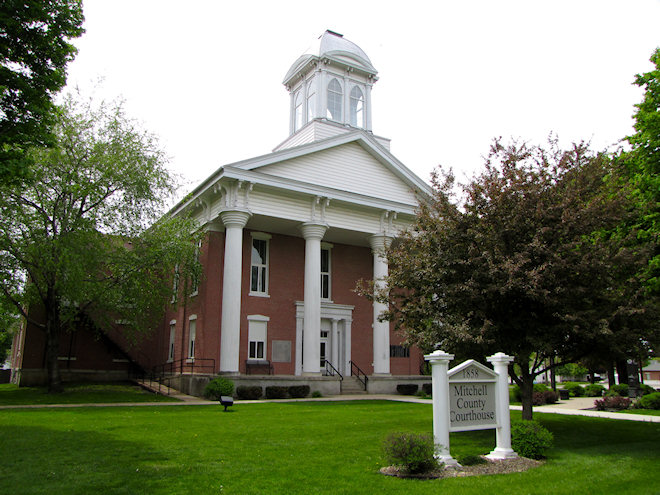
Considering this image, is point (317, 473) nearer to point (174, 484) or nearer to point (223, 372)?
point (174, 484)

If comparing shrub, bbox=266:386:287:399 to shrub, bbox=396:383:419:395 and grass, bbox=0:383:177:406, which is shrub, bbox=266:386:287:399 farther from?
shrub, bbox=396:383:419:395

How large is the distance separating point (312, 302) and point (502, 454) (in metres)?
16.5

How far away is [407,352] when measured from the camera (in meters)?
31.5

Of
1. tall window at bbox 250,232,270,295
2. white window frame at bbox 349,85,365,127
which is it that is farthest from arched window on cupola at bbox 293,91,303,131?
tall window at bbox 250,232,270,295

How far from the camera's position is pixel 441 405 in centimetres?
915

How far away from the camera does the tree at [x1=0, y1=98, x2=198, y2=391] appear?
68.0ft

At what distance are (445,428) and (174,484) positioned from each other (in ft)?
14.1

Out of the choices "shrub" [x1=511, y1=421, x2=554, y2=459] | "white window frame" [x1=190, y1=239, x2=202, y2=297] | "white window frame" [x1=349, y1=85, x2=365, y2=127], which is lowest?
"shrub" [x1=511, y1=421, x2=554, y2=459]

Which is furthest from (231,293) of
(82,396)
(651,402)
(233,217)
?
(651,402)

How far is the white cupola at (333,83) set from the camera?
33.0 metres

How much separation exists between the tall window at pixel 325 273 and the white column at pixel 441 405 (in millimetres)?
20749

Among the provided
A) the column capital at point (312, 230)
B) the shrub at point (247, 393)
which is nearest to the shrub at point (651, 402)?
the column capital at point (312, 230)

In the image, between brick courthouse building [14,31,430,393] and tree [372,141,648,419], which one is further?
brick courthouse building [14,31,430,393]

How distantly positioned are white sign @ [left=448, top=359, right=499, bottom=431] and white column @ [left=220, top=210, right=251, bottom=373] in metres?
15.3
